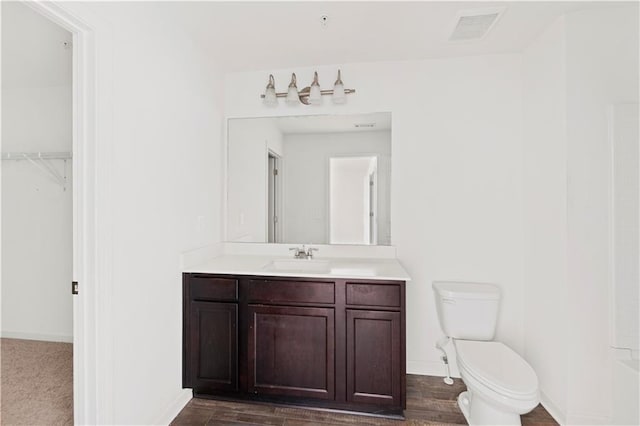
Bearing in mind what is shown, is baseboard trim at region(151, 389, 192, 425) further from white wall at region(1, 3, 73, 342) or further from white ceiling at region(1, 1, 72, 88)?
white ceiling at region(1, 1, 72, 88)

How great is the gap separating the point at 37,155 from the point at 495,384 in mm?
3998

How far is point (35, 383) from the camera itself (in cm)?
218

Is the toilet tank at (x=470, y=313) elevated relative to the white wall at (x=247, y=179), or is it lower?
lower

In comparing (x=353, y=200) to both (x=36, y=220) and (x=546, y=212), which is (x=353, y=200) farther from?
(x=36, y=220)

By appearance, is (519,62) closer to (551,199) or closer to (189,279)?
(551,199)

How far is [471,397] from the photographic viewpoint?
1840mm

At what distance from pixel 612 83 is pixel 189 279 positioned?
110 inches

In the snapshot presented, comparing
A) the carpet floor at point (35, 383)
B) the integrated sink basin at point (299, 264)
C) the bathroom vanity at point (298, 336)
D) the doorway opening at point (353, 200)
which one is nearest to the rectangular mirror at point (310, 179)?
the doorway opening at point (353, 200)

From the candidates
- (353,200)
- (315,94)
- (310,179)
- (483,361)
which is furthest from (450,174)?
(483,361)

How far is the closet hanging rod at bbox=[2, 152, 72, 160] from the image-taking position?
283 cm

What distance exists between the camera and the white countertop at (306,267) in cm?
190

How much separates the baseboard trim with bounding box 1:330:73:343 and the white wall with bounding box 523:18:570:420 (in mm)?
3902

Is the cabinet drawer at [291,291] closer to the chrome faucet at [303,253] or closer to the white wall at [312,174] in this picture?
the chrome faucet at [303,253]

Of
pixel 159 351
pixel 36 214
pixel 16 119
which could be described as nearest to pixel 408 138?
pixel 159 351
